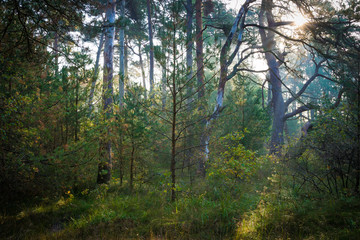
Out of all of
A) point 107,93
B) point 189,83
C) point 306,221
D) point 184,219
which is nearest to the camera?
point 306,221

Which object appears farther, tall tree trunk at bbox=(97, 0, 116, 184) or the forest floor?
tall tree trunk at bbox=(97, 0, 116, 184)

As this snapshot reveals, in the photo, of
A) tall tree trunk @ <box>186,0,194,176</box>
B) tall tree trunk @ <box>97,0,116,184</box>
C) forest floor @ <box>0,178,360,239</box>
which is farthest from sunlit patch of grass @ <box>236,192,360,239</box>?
tall tree trunk @ <box>97,0,116,184</box>

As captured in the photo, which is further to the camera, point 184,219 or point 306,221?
point 184,219

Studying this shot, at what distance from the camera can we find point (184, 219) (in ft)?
14.9

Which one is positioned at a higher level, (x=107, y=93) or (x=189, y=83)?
(x=107, y=93)

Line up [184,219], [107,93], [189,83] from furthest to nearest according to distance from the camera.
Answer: [107,93]
[189,83]
[184,219]

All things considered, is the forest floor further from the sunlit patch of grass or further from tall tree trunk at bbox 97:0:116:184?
tall tree trunk at bbox 97:0:116:184

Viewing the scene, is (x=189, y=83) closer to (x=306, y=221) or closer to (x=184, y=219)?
(x=184, y=219)

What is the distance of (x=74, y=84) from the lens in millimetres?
6645

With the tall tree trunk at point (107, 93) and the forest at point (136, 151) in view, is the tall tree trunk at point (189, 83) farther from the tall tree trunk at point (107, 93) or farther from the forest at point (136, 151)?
the tall tree trunk at point (107, 93)

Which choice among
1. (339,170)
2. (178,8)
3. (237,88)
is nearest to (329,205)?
(339,170)

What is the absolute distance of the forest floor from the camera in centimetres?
374

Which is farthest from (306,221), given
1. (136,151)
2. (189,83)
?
(136,151)

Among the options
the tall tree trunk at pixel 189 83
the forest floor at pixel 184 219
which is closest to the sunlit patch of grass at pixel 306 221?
the forest floor at pixel 184 219
